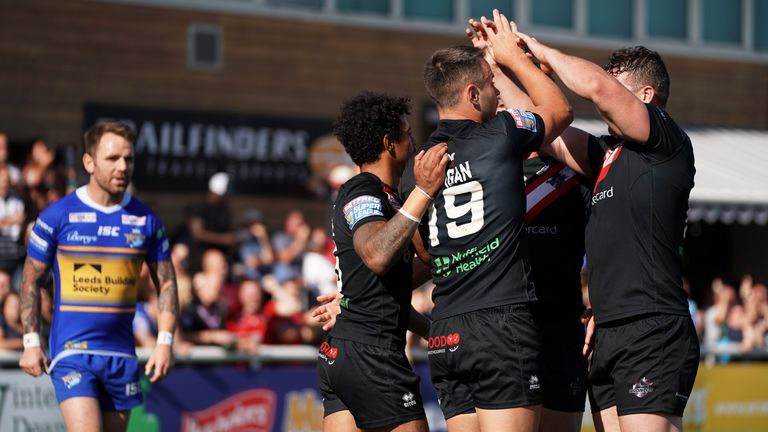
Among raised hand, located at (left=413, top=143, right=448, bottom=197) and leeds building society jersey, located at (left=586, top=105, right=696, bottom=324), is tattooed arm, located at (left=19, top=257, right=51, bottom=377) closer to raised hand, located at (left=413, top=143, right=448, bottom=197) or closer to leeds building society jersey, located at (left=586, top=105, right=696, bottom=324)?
raised hand, located at (left=413, top=143, right=448, bottom=197)

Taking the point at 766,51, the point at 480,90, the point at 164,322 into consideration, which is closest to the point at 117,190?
the point at 164,322

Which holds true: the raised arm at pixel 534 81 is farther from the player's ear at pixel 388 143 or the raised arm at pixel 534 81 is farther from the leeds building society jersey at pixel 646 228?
the player's ear at pixel 388 143

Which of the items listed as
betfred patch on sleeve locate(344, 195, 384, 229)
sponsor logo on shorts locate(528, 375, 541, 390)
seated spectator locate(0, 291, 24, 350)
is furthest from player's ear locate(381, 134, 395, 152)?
seated spectator locate(0, 291, 24, 350)

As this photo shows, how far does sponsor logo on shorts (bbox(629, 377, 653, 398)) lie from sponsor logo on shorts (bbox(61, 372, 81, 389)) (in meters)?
3.59

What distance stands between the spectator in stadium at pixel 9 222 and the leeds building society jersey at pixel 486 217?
729 cm

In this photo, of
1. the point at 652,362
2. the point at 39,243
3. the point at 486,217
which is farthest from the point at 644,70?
the point at 39,243

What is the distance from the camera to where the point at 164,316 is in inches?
305

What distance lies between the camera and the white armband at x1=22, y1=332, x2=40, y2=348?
24.2 ft

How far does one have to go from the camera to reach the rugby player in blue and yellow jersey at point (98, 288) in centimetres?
738

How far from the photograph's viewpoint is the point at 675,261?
564 centimetres

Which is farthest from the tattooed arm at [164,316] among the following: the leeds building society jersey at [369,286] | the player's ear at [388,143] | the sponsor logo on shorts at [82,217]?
the player's ear at [388,143]

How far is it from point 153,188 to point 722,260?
39.8 feet

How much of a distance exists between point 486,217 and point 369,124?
893mm

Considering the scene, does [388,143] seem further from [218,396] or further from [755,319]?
[755,319]
